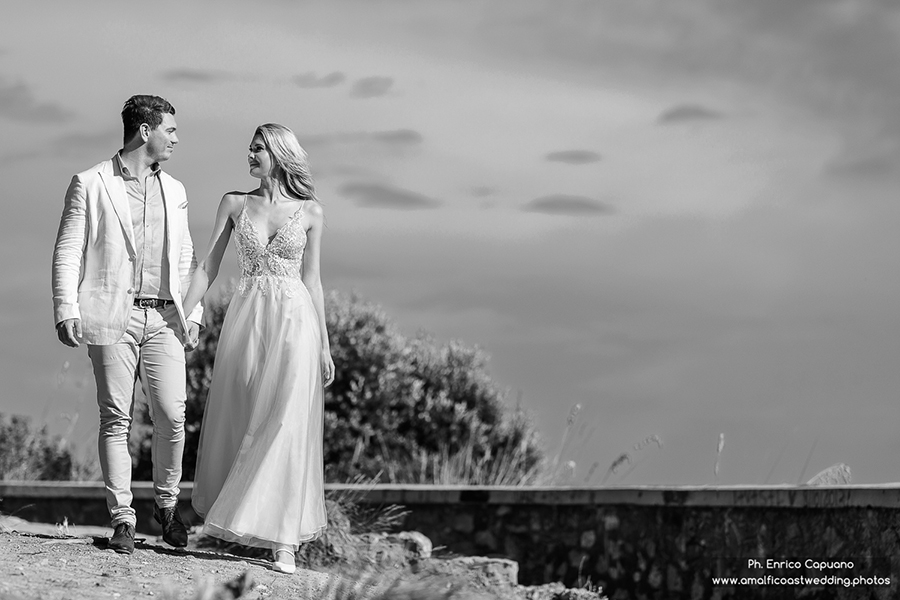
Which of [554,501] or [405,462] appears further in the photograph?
[405,462]

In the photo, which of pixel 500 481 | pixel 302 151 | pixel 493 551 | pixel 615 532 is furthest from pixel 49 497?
pixel 302 151

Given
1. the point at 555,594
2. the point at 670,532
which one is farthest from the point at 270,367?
the point at 670,532

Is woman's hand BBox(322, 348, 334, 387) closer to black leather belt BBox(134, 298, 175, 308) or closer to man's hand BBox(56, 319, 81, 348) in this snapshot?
black leather belt BBox(134, 298, 175, 308)

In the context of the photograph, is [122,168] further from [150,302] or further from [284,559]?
[284,559]

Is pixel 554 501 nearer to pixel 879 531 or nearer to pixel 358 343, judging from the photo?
pixel 879 531

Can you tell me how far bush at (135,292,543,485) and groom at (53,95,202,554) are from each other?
744 cm

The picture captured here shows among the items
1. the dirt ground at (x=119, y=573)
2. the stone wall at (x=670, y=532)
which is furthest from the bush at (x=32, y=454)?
the dirt ground at (x=119, y=573)

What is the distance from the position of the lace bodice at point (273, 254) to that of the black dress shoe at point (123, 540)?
4.64 feet

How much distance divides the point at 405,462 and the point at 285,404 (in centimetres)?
788

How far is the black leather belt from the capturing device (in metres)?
5.91

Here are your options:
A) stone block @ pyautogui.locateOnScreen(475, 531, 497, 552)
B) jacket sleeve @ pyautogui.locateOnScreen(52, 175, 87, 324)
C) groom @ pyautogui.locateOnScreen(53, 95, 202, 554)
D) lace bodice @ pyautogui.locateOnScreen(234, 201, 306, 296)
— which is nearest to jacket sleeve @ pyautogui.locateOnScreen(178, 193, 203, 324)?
groom @ pyautogui.locateOnScreen(53, 95, 202, 554)

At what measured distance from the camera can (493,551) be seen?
9.23 metres

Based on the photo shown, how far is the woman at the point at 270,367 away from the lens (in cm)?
598

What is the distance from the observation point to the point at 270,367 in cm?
606
